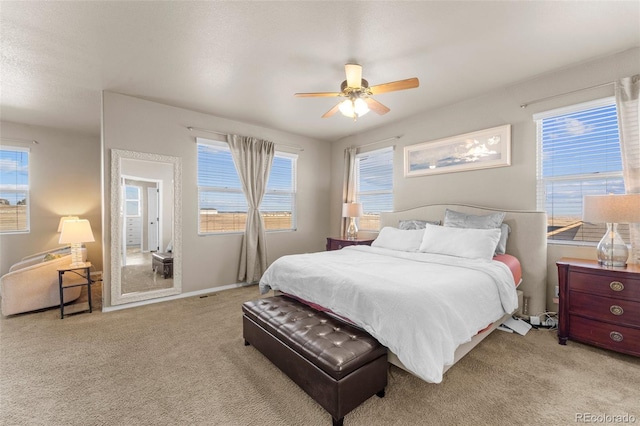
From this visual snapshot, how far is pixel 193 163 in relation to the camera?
4.07 meters

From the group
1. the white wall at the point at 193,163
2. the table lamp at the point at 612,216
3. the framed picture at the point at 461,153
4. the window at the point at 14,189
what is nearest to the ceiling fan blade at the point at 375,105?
the framed picture at the point at 461,153

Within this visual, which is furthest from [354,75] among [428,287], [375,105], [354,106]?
[428,287]

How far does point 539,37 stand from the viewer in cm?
233

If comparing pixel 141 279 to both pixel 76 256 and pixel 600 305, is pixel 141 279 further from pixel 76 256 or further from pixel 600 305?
pixel 600 305

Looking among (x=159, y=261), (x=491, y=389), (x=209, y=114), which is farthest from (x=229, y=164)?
(x=491, y=389)

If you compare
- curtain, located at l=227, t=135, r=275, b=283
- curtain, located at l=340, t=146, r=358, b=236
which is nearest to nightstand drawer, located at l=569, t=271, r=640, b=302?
curtain, located at l=340, t=146, r=358, b=236

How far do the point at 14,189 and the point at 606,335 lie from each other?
795 centimetres

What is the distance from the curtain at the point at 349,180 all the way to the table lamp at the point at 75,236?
3.84 m

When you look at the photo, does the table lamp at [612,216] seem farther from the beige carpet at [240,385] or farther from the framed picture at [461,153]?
the framed picture at [461,153]

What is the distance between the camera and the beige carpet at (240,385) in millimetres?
1630

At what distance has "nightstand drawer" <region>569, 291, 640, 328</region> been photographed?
2146 mm

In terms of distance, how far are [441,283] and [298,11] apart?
7.41 ft

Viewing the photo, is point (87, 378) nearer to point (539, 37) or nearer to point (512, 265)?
point (512, 265)

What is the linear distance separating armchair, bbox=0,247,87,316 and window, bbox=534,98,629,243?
594cm
